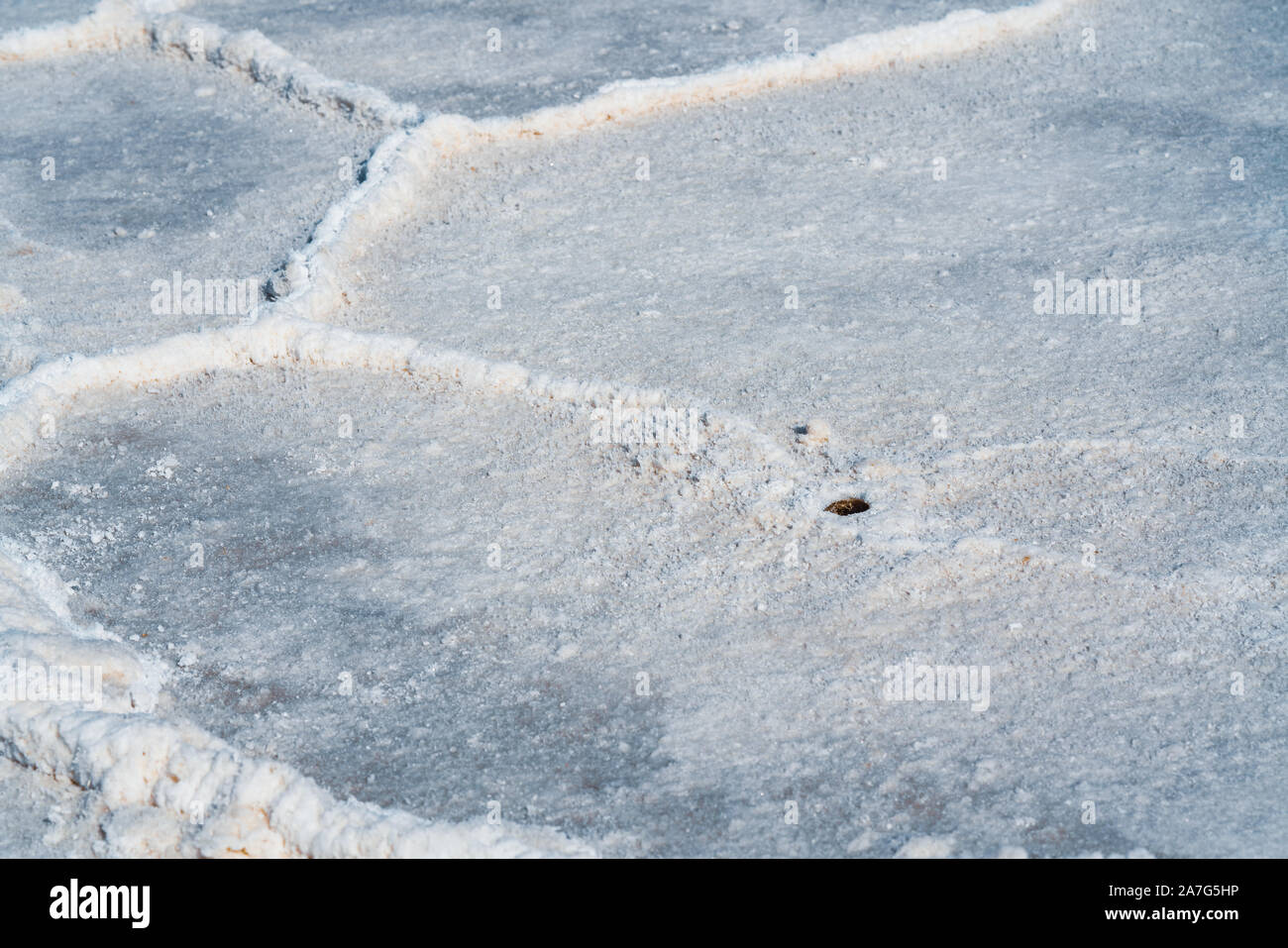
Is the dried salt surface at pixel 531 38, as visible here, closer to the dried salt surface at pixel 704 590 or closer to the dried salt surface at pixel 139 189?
the dried salt surface at pixel 139 189

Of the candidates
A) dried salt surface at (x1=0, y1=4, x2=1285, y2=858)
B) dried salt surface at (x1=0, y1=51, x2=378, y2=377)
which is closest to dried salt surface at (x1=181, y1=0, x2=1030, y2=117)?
dried salt surface at (x1=0, y1=51, x2=378, y2=377)

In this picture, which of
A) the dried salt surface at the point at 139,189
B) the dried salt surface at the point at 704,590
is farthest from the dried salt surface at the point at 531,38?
the dried salt surface at the point at 704,590

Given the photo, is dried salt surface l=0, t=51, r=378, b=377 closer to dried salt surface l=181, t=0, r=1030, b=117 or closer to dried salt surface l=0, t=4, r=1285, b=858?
dried salt surface l=0, t=4, r=1285, b=858

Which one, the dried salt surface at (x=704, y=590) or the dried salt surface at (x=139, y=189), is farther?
the dried salt surface at (x=139, y=189)

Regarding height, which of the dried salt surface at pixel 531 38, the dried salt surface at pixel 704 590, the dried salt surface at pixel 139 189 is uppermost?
the dried salt surface at pixel 531 38

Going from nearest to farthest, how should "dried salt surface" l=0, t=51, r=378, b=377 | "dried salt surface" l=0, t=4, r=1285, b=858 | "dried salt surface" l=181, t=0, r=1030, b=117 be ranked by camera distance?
"dried salt surface" l=0, t=4, r=1285, b=858 < "dried salt surface" l=0, t=51, r=378, b=377 < "dried salt surface" l=181, t=0, r=1030, b=117

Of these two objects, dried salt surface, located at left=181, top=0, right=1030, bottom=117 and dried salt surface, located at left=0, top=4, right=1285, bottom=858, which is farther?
dried salt surface, located at left=181, top=0, right=1030, bottom=117
